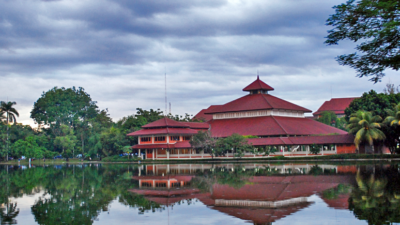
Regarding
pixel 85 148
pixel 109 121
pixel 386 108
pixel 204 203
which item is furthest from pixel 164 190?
pixel 109 121

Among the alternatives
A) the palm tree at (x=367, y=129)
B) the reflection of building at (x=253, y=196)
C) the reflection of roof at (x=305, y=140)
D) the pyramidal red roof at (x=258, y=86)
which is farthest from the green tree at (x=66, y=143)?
the reflection of building at (x=253, y=196)

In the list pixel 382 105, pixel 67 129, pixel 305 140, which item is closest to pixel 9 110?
pixel 67 129

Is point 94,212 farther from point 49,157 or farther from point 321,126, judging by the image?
point 49,157

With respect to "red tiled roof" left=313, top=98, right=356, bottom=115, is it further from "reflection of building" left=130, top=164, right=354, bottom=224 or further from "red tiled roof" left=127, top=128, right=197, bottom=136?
"reflection of building" left=130, top=164, right=354, bottom=224

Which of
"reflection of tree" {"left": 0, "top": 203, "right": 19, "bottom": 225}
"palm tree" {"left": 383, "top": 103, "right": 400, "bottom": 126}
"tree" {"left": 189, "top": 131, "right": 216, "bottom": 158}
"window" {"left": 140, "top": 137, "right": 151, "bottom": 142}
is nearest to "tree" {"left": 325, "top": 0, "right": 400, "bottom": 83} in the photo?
Result: "reflection of tree" {"left": 0, "top": 203, "right": 19, "bottom": 225}

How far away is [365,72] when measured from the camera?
16.0m

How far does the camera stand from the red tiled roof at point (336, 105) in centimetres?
10962

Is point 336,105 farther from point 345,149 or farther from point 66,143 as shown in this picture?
point 66,143

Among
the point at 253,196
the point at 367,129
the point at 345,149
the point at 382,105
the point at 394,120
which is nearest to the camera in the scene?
the point at 253,196

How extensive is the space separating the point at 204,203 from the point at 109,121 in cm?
7534

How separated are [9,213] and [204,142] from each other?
41704 mm

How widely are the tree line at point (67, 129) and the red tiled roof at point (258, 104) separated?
13.6 m

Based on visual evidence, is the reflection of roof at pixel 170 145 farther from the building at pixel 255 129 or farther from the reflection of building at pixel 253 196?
the reflection of building at pixel 253 196

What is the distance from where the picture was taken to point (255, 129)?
60.6 meters
